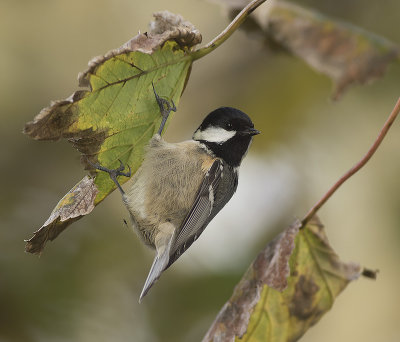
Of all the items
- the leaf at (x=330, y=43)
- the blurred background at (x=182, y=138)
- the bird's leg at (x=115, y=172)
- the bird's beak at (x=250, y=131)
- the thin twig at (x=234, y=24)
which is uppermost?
the thin twig at (x=234, y=24)

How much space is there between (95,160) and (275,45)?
65.5 inches

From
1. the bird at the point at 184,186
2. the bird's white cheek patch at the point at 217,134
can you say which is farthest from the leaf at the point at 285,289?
the bird's white cheek patch at the point at 217,134

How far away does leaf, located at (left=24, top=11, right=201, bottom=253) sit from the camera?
73.6 inches

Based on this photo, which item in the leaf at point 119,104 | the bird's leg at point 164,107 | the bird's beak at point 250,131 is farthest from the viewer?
the bird's beak at point 250,131

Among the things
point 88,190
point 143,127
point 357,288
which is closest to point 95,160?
point 88,190

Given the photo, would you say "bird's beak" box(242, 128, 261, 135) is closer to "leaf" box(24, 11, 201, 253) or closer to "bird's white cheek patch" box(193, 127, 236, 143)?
"bird's white cheek patch" box(193, 127, 236, 143)

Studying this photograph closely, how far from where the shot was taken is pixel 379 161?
4820mm

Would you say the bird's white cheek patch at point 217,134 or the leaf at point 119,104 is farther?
the bird's white cheek patch at point 217,134

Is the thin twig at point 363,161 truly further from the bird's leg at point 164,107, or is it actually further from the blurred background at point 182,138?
the blurred background at point 182,138

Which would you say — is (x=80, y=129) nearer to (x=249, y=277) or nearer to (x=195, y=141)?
(x=249, y=277)

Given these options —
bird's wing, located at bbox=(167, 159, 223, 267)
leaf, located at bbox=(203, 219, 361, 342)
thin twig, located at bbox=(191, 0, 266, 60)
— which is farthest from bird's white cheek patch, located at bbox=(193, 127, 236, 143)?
thin twig, located at bbox=(191, 0, 266, 60)

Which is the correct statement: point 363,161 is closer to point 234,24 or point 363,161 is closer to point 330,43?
point 234,24

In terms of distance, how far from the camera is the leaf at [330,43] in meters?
3.06

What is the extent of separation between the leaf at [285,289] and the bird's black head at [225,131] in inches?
30.9
